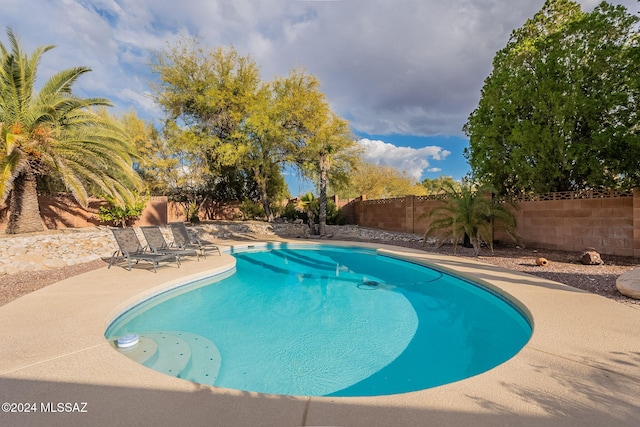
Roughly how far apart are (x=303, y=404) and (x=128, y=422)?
50.4 inches

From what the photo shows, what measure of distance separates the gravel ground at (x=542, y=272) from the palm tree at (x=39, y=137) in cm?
276

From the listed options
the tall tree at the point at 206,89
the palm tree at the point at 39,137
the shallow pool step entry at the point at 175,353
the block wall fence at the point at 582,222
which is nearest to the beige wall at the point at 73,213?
the palm tree at the point at 39,137

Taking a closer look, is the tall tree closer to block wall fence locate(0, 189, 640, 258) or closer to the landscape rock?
block wall fence locate(0, 189, 640, 258)

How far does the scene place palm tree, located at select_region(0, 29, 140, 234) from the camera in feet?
28.1

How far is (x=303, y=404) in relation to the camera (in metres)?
2.36

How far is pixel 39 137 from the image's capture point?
29.4 ft

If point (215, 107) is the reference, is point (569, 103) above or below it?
below

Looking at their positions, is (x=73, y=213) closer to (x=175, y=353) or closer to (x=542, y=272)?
(x=175, y=353)

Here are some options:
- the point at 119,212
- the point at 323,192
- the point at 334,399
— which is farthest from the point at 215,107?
the point at 334,399

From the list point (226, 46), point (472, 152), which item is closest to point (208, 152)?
point (226, 46)

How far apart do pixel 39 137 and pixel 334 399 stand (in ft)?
37.9

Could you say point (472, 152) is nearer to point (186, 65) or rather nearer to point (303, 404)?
point (303, 404)

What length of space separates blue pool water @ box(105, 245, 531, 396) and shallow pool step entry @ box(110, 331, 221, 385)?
14 millimetres

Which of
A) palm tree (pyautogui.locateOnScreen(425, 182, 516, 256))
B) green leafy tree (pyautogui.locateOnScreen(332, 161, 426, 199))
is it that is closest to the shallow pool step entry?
palm tree (pyautogui.locateOnScreen(425, 182, 516, 256))
